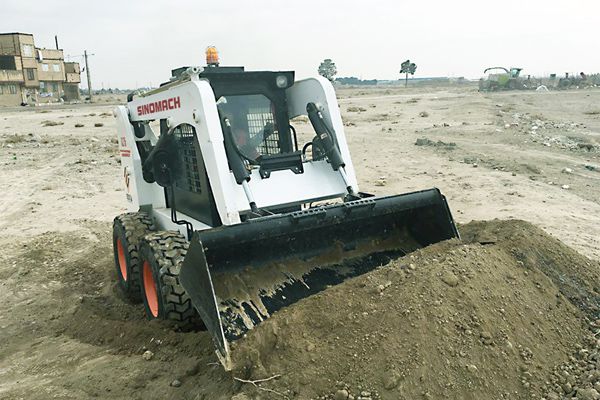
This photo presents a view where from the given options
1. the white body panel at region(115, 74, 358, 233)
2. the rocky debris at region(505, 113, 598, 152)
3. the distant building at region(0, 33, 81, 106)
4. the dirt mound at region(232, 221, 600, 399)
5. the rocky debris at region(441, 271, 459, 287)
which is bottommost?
the dirt mound at region(232, 221, 600, 399)

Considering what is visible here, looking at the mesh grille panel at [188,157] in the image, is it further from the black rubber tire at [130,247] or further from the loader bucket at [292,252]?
the loader bucket at [292,252]

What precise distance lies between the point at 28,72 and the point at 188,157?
55.5 metres

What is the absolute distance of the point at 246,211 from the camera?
427cm

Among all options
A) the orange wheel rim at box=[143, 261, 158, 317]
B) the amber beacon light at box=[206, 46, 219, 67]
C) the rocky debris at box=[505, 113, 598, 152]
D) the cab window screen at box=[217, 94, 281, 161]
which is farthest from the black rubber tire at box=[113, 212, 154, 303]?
the rocky debris at box=[505, 113, 598, 152]

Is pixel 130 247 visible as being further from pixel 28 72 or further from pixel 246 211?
pixel 28 72

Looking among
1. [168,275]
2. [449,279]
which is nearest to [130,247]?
[168,275]

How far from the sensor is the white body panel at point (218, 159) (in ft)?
13.8

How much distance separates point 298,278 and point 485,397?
1.60m

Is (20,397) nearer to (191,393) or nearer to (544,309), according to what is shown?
(191,393)

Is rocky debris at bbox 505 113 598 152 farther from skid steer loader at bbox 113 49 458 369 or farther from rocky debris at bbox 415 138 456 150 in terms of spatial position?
skid steer loader at bbox 113 49 458 369

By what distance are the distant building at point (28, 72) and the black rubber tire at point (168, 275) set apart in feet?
173

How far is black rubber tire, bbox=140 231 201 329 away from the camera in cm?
400

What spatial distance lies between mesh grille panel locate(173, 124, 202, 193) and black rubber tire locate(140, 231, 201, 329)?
0.62 metres

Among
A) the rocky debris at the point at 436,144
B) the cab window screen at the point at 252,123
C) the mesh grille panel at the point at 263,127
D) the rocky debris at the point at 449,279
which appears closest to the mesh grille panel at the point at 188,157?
the cab window screen at the point at 252,123
